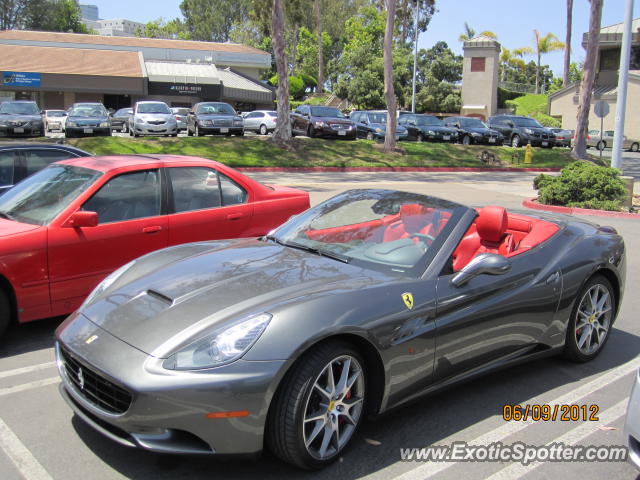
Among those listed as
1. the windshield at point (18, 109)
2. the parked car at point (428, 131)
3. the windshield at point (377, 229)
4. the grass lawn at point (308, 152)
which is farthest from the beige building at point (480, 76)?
the windshield at point (377, 229)

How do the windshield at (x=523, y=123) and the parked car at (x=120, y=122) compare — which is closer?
the parked car at (x=120, y=122)

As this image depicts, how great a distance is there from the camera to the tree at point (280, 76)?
22.1 m

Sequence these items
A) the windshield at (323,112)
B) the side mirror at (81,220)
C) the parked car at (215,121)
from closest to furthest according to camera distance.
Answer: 1. the side mirror at (81,220)
2. the parked car at (215,121)
3. the windshield at (323,112)

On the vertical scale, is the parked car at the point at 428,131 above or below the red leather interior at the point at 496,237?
above

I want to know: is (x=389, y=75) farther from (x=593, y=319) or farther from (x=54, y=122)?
(x=593, y=319)

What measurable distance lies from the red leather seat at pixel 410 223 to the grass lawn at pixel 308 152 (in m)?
17.8

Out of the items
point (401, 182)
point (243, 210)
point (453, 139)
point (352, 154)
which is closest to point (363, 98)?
point (453, 139)

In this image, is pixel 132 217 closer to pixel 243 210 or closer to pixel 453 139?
pixel 243 210

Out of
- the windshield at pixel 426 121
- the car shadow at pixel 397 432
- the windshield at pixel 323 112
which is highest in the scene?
the windshield at pixel 323 112

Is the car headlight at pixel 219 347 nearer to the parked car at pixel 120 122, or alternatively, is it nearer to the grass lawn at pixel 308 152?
the grass lawn at pixel 308 152

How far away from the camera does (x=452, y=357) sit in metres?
3.76

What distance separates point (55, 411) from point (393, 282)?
89.2 inches

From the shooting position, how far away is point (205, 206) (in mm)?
6113

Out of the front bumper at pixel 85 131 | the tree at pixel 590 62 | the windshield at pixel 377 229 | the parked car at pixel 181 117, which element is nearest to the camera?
the windshield at pixel 377 229
